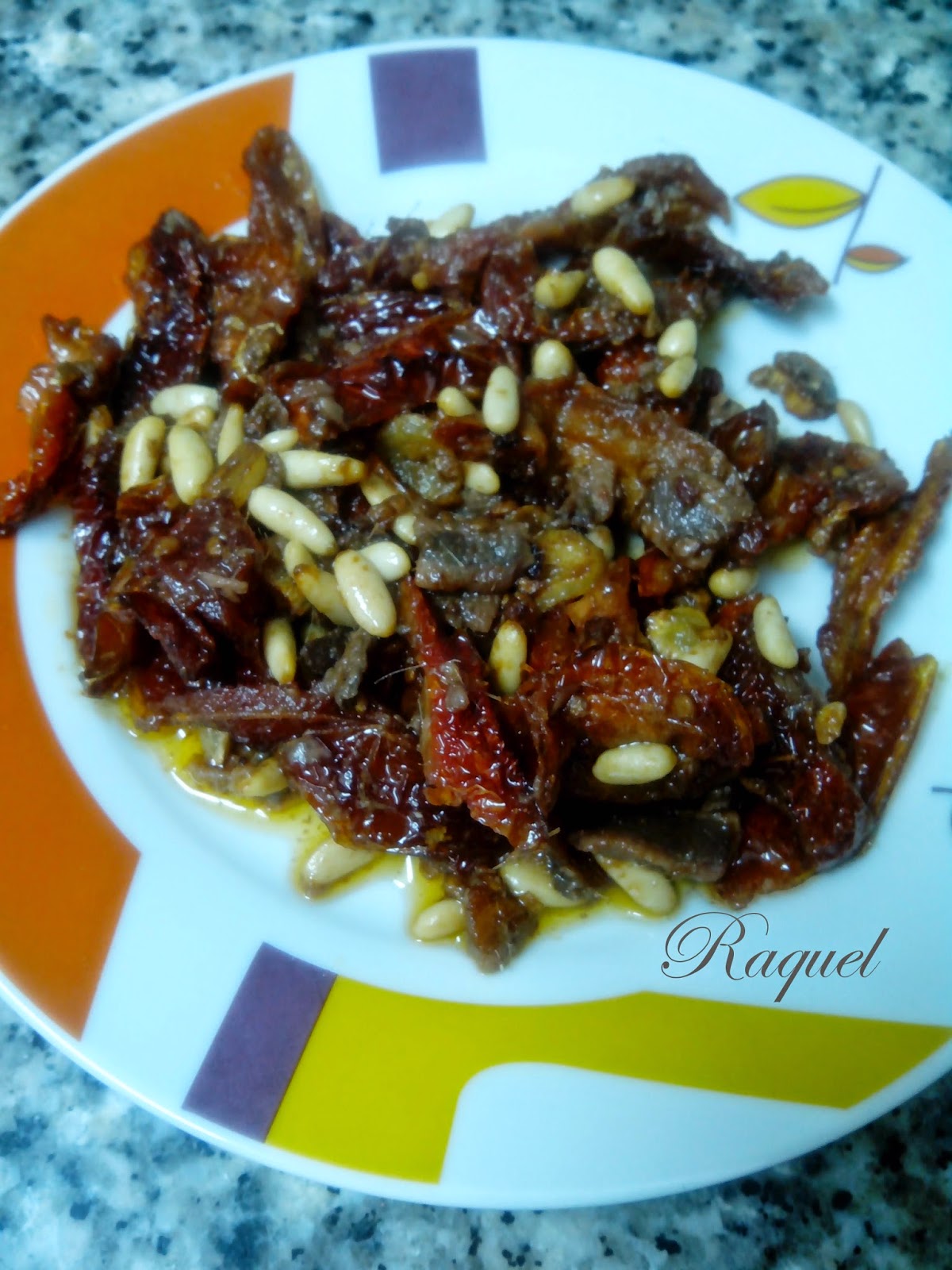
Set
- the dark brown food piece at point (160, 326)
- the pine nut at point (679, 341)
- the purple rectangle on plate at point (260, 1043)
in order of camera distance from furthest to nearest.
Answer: the dark brown food piece at point (160, 326) → the pine nut at point (679, 341) → the purple rectangle on plate at point (260, 1043)

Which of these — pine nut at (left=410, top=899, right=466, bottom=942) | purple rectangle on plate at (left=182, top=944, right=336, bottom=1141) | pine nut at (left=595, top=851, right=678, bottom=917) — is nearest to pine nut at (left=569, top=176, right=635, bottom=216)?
pine nut at (left=595, top=851, right=678, bottom=917)

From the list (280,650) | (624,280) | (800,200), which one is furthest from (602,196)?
(280,650)

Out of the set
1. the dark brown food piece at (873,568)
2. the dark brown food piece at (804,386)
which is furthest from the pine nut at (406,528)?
the dark brown food piece at (804,386)

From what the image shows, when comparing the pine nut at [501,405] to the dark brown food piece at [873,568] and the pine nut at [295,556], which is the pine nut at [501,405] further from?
the dark brown food piece at [873,568]

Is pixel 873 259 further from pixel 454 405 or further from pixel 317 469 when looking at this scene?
pixel 317 469

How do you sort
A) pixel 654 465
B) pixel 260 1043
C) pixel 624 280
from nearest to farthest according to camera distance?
pixel 260 1043 < pixel 654 465 < pixel 624 280
